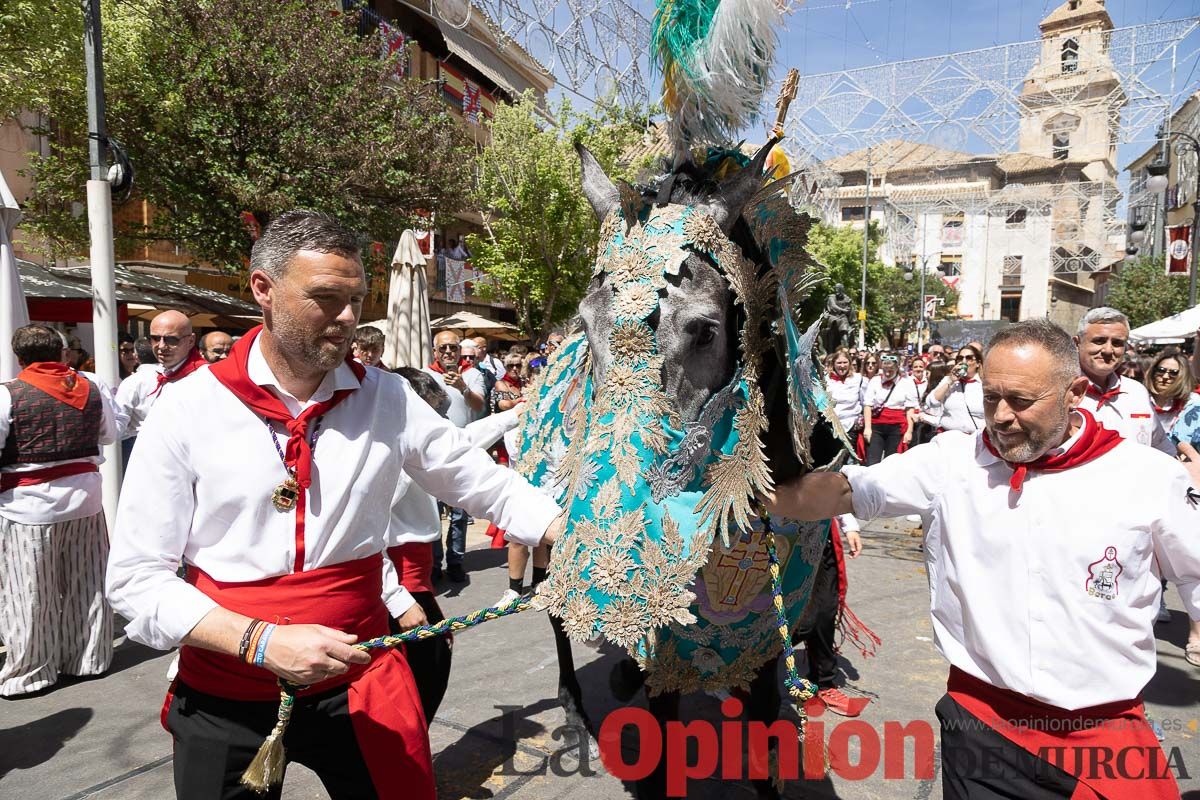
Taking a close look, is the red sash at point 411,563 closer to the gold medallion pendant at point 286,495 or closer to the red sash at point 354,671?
the red sash at point 354,671

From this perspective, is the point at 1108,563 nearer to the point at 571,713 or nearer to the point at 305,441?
the point at 305,441

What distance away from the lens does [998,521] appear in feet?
7.00

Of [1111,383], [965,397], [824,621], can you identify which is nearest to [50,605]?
[824,621]

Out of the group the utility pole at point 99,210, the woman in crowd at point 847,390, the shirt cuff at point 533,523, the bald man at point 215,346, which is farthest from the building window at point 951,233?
the shirt cuff at point 533,523

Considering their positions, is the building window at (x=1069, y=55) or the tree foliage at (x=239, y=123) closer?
the tree foliage at (x=239, y=123)

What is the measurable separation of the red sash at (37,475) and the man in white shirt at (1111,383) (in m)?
6.58

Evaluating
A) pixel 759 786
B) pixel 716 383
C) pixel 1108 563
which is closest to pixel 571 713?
pixel 759 786

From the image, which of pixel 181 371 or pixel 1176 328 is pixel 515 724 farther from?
pixel 1176 328

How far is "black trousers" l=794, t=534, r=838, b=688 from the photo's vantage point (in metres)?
4.20

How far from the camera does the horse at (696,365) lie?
2221mm

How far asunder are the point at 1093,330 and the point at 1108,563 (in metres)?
3.65

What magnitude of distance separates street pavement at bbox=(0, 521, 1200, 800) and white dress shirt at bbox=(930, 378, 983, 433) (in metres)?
2.29

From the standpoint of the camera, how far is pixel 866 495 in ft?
7.76

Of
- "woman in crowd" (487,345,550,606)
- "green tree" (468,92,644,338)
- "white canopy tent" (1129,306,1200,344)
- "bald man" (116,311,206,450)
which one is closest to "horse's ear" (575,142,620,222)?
"woman in crowd" (487,345,550,606)
